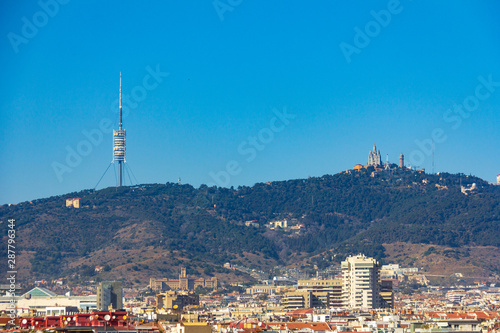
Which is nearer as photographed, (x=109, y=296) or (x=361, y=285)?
(x=109, y=296)

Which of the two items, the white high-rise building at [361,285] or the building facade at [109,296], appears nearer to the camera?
the building facade at [109,296]

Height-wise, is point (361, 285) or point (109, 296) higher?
point (361, 285)

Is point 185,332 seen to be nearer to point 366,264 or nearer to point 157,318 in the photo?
point 157,318

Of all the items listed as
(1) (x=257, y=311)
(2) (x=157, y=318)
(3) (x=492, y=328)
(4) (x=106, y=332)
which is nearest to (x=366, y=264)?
(1) (x=257, y=311)

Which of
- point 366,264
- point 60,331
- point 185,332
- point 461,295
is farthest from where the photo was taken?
point 461,295

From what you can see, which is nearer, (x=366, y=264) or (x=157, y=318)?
(x=157, y=318)

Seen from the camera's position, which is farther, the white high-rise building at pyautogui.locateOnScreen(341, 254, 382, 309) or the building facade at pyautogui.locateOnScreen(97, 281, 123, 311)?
the white high-rise building at pyautogui.locateOnScreen(341, 254, 382, 309)

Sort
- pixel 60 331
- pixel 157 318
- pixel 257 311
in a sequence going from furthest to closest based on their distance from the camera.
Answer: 1. pixel 257 311
2. pixel 157 318
3. pixel 60 331
